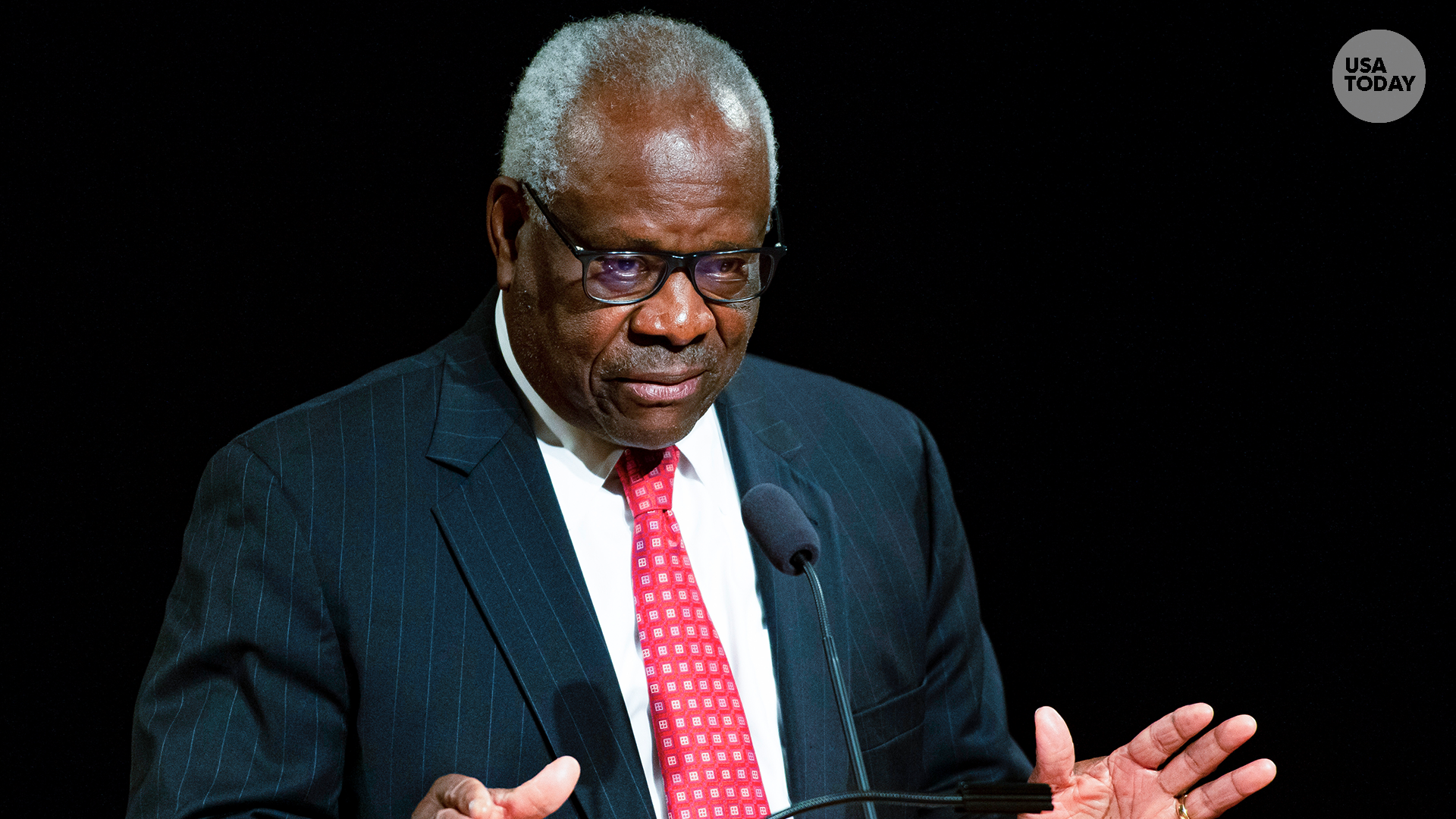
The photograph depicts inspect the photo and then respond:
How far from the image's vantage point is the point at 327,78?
97.2 inches

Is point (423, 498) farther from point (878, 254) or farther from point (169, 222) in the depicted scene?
point (878, 254)

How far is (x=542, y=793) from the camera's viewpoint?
1453mm

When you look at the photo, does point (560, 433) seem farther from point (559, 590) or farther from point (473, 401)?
point (559, 590)

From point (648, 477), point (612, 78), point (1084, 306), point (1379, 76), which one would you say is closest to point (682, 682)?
point (648, 477)

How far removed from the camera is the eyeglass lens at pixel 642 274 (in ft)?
5.99

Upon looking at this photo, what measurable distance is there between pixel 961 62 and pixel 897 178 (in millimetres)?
275

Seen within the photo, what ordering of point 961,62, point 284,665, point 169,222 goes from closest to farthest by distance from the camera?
point 284,665
point 169,222
point 961,62

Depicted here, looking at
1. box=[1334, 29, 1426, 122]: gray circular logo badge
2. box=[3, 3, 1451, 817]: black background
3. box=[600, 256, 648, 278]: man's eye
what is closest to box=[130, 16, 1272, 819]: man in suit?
box=[600, 256, 648, 278]: man's eye

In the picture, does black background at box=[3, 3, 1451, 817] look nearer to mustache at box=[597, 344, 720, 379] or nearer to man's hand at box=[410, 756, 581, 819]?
mustache at box=[597, 344, 720, 379]

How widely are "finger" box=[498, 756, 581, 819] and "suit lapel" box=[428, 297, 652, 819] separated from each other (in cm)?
35

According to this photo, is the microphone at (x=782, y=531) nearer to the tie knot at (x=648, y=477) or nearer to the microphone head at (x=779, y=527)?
the microphone head at (x=779, y=527)

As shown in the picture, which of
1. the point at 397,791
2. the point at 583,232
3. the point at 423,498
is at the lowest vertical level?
the point at 397,791

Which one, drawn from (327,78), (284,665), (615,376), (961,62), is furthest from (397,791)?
(961,62)

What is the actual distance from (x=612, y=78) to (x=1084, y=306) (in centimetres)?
144
